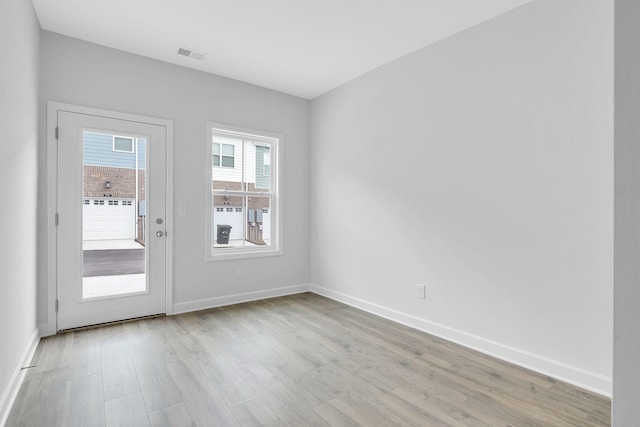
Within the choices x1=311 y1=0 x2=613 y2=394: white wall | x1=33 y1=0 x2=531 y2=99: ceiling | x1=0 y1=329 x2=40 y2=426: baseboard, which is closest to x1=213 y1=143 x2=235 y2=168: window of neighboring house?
x1=33 y1=0 x2=531 y2=99: ceiling

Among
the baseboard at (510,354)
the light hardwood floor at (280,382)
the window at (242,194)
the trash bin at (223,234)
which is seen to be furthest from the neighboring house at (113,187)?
the baseboard at (510,354)

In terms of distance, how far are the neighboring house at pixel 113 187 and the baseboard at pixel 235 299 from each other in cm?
86

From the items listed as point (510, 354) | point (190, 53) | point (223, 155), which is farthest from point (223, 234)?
point (510, 354)

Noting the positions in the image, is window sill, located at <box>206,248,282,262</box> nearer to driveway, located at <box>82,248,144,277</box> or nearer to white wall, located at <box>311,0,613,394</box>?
driveway, located at <box>82,248,144,277</box>

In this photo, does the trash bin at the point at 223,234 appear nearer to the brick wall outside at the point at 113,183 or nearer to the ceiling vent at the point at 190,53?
the brick wall outside at the point at 113,183

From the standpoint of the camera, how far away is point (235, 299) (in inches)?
158

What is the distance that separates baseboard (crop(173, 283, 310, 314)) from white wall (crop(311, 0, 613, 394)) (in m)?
1.03

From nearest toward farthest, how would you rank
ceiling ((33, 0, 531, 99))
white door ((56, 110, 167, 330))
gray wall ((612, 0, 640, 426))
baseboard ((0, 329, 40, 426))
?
gray wall ((612, 0, 640, 426)), baseboard ((0, 329, 40, 426)), ceiling ((33, 0, 531, 99)), white door ((56, 110, 167, 330))

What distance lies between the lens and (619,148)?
2.22 ft

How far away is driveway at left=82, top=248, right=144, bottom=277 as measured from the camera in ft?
10.3

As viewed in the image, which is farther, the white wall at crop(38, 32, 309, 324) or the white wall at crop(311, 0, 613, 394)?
the white wall at crop(38, 32, 309, 324)

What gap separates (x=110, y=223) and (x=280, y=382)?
2312 mm

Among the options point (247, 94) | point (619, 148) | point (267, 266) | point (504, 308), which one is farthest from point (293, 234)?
point (619, 148)

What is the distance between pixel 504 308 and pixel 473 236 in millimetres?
600
